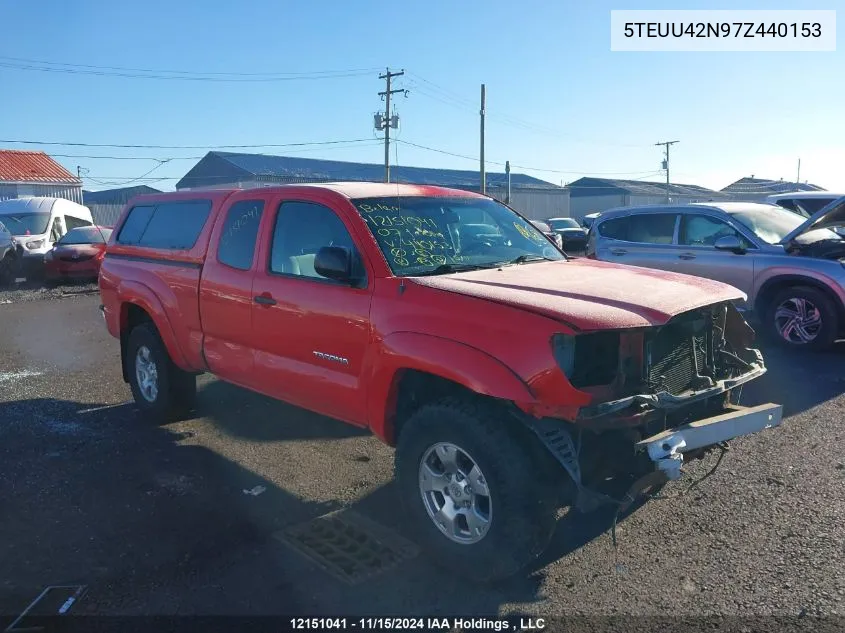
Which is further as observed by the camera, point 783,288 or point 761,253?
point 761,253

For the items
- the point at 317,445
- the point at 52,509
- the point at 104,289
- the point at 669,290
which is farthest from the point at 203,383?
the point at 669,290

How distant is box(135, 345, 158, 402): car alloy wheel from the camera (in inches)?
255

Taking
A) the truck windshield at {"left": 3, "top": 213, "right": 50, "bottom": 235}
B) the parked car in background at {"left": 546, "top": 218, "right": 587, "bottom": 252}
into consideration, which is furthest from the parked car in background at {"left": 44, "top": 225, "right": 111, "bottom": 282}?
the parked car in background at {"left": 546, "top": 218, "right": 587, "bottom": 252}

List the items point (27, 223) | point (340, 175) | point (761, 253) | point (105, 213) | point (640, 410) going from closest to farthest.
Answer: point (640, 410) < point (761, 253) < point (27, 223) < point (105, 213) < point (340, 175)

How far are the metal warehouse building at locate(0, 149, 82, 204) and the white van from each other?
17.6 meters

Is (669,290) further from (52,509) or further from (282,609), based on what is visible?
(52,509)

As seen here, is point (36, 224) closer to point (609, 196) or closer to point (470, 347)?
point (470, 347)

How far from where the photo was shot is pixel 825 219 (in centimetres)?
854

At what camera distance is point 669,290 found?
4016 mm

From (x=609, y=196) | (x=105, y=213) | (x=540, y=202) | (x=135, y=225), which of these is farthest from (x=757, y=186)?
(x=135, y=225)

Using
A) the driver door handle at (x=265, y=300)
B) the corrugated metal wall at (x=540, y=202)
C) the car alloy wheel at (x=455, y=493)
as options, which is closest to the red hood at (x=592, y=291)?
the car alloy wheel at (x=455, y=493)

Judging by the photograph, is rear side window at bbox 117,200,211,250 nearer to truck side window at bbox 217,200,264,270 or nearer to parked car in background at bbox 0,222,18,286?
truck side window at bbox 217,200,264,270

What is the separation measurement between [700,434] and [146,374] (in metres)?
4.85

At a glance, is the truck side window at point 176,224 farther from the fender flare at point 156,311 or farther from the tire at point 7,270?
the tire at point 7,270
